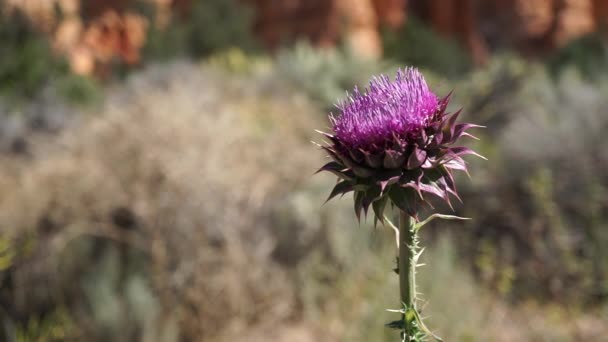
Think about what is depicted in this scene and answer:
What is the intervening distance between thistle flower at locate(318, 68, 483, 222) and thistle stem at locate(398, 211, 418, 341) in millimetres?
64

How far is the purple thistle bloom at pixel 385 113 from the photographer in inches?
Result: 50.9

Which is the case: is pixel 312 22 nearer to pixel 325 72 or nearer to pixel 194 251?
pixel 325 72

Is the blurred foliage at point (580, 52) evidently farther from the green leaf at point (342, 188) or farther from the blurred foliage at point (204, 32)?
the green leaf at point (342, 188)

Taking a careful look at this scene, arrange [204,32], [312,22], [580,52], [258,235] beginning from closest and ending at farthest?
[258,235]
[204,32]
[580,52]
[312,22]

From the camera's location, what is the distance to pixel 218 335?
4.36m

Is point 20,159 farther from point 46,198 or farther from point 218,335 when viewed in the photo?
point 218,335

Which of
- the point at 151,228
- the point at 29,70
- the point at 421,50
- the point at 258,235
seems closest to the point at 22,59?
the point at 29,70

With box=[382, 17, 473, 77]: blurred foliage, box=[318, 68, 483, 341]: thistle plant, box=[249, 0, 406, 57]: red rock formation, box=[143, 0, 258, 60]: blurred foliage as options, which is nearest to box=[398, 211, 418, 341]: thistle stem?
box=[318, 68, 483, 341]: thistle plant

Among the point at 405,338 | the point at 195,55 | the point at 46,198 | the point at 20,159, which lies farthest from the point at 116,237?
the point at 195,55

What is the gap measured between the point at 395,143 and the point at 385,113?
58 mm

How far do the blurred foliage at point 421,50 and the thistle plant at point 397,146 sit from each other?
15.1 meters

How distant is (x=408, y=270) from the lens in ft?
3.87

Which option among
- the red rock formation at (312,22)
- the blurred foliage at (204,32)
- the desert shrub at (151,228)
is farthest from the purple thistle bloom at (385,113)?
the red rock formation at (312,22)

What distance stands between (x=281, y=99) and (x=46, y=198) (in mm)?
4350
